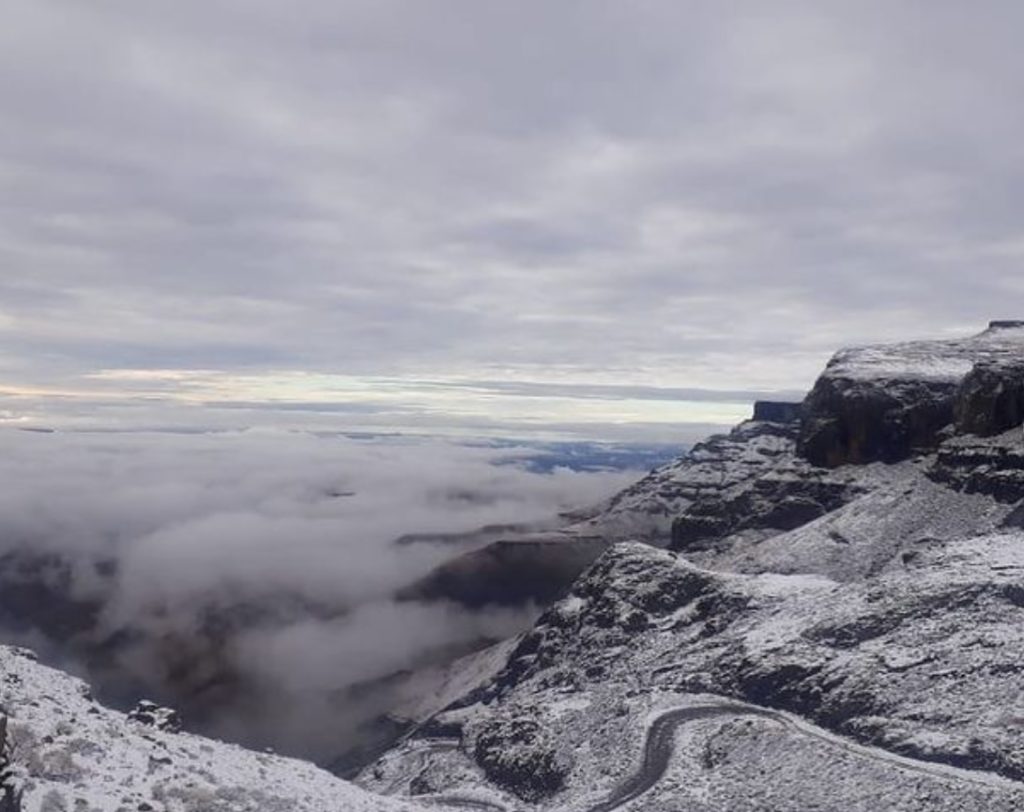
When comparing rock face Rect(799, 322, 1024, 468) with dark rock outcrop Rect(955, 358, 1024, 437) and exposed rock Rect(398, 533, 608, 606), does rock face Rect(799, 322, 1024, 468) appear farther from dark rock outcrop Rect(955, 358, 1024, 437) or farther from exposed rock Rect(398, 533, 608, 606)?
exposed rock Rect(398, 533, 608, 606)

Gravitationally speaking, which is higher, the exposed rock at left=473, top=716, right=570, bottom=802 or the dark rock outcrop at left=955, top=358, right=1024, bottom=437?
the dark rock outcrop at left=955, top=358, right=1024, bottom=437

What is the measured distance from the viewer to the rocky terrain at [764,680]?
5300 centimetres

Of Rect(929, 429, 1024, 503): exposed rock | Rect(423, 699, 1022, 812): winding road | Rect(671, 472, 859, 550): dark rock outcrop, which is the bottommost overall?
Rect(423, 699, 1022, 812): winding road

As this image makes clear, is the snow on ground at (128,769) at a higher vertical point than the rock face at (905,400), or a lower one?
lower

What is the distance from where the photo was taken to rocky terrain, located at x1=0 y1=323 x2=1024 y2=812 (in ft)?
174

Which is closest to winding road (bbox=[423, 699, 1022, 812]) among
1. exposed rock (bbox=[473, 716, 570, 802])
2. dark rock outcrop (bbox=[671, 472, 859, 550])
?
exposed rock (bbox=[473, 716, 570, 802])

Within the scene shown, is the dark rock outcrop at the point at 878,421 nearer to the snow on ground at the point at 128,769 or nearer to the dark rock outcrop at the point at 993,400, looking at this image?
the dark rock outcrop at the point at 993,400

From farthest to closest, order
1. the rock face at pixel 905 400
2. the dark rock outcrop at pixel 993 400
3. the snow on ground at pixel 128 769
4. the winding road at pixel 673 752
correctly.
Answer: the rock face at pixel 905 400 → the dark rock outcrop at pixel 993 400 → the winding road at pixel 673 752 → the snow on ground at pixel 128 769

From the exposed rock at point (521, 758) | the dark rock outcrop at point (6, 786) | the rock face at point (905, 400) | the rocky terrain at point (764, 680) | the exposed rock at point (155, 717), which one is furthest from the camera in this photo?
the rock face at point (905, 400)

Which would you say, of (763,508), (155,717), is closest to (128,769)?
(155,717)

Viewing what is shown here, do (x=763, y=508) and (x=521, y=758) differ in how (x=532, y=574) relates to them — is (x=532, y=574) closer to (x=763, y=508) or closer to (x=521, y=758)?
(x=763, y=508)

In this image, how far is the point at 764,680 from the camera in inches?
2852

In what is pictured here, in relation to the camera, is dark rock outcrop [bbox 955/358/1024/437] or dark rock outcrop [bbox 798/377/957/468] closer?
dark rock outcrop [bbox 955/358/1024/437]

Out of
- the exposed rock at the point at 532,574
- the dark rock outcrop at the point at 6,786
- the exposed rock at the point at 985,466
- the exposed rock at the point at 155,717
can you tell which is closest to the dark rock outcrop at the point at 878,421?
the exposed rock at the point at 985,466
